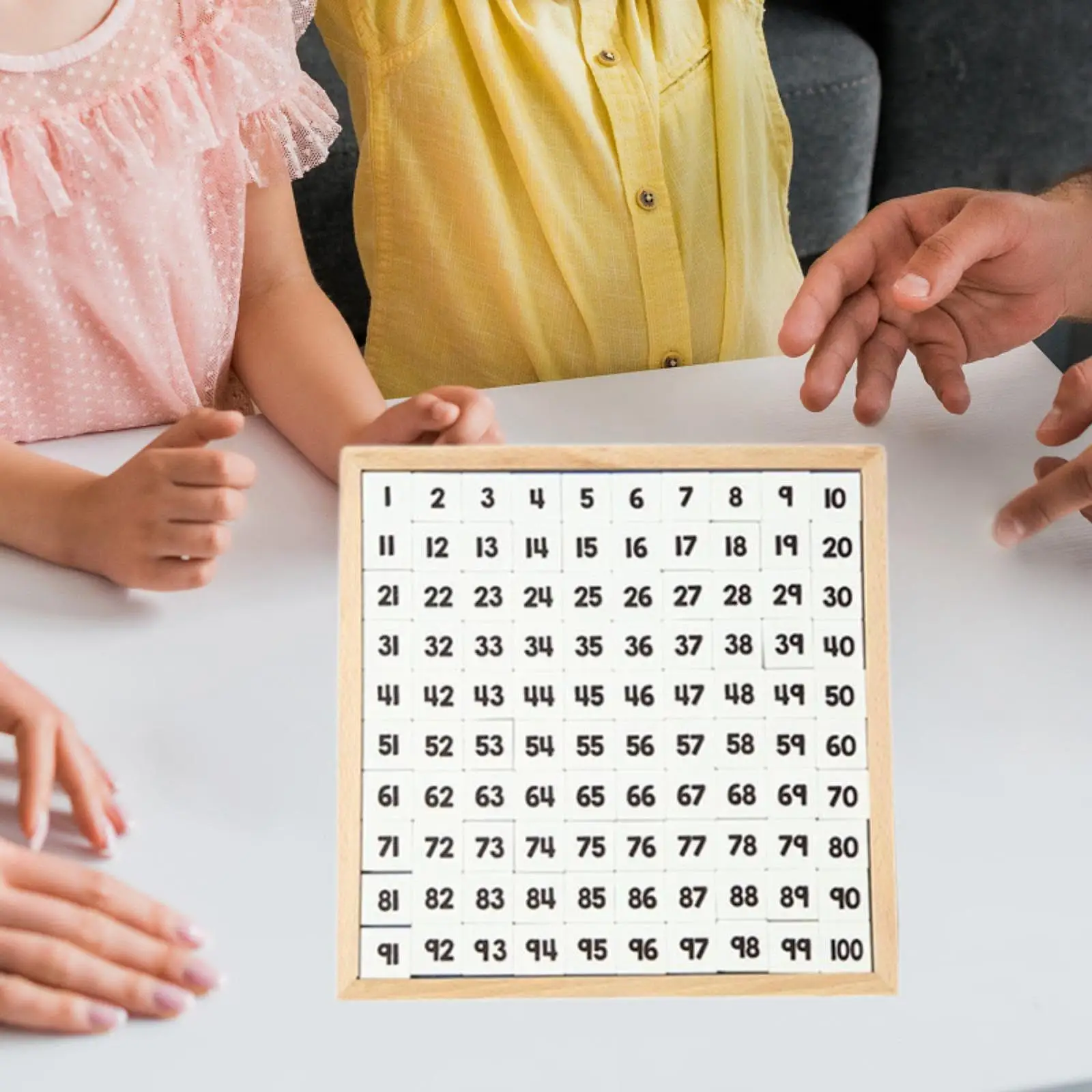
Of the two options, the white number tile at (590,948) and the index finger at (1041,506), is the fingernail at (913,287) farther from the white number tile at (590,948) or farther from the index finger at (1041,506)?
the white number tile at (590,948)

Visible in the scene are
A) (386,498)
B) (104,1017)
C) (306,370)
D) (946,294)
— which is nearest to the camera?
(386,498)

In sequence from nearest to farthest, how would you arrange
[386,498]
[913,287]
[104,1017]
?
[386,498] → [104,1017] → [913,287]

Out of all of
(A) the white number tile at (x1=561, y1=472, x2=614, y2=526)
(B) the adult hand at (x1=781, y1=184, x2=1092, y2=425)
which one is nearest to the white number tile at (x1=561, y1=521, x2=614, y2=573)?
(A) the white number tile at (x1=561, y1=472, x2=614, y2=526)

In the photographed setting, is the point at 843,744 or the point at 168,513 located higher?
the point at 168,513

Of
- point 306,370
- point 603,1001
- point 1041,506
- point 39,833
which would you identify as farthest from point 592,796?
point 306,370

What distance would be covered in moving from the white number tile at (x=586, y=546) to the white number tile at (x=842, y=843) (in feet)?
0.28

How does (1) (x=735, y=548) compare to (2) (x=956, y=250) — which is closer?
(1) (x=735, y=548)

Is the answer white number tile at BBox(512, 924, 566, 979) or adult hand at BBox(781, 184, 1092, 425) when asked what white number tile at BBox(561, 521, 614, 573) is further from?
adult hand at BBox(781, 184, 1092, 425)

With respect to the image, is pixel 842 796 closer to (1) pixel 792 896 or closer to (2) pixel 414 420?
(1) pixel 792 896

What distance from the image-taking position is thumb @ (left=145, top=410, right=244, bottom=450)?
20.7 inches

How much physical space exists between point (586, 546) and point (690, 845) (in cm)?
8

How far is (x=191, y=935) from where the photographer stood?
44 centimetres

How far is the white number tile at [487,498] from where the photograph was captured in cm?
29

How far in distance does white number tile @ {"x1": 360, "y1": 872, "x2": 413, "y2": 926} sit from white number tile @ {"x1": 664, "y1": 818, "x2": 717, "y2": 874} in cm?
6
